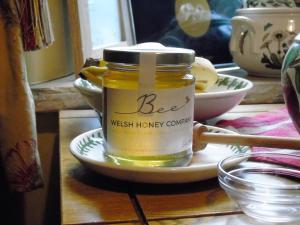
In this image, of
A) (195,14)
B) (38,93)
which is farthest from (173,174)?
(195,14)

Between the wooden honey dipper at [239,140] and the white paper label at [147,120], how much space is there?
0.06 metres

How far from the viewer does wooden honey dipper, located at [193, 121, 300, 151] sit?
0.54 meters

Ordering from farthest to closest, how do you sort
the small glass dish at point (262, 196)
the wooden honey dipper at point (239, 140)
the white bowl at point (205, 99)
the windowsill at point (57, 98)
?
the windowsill at point (57, 98) < the white bowl at point (205, 99) < the wooden honey dipper at point (239, 140) < the small glass dish at point (262, 196)

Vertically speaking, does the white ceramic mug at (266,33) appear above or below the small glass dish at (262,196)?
above

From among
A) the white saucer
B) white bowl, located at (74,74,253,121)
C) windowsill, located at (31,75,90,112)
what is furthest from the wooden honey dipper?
windowsill, located at (31,75,90,112)

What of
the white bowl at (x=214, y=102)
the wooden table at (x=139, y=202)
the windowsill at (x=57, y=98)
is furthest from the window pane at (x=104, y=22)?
the wooden table at (x=139, y=202)

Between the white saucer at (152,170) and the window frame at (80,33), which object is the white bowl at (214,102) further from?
the window frame at (80,33)

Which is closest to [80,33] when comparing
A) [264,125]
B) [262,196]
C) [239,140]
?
[264,125]

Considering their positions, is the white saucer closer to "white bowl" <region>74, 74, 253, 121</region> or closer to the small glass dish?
the small glass dish

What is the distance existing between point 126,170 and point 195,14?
824 mm

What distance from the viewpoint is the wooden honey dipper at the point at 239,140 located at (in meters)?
0.54

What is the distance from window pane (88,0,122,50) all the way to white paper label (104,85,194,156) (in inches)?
24.6

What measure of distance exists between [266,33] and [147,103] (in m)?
0.69

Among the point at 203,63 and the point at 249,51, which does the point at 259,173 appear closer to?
the point at 203,63
